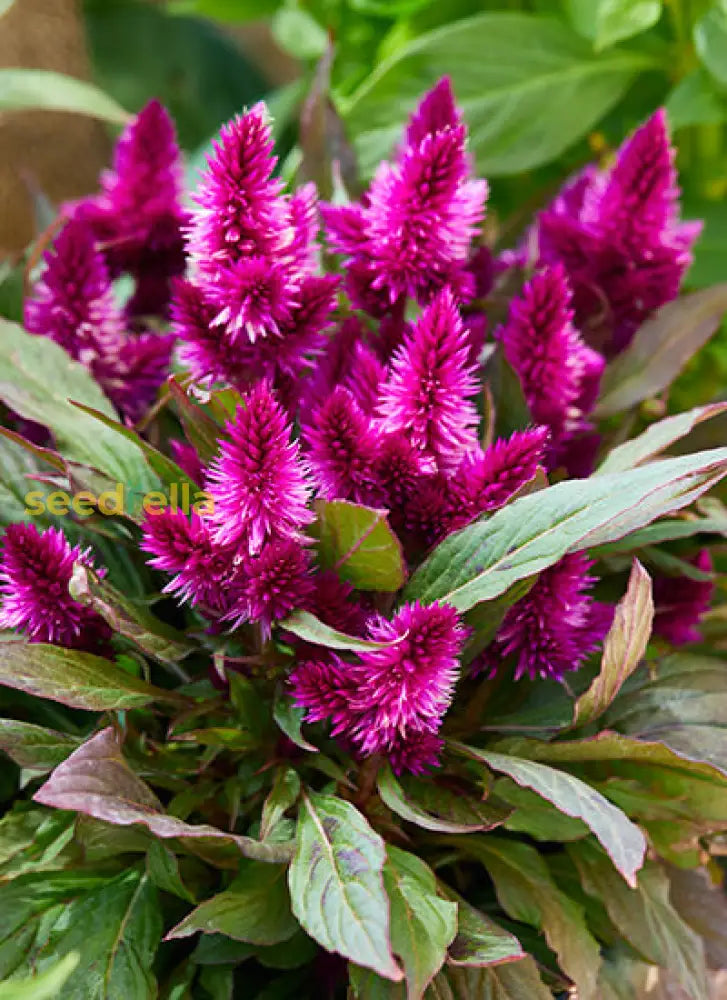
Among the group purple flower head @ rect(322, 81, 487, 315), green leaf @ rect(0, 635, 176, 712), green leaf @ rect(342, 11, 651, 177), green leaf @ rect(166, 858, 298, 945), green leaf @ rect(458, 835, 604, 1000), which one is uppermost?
green leaf @ rect(342, 11, 651, 177)

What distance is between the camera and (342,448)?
453 millimetres

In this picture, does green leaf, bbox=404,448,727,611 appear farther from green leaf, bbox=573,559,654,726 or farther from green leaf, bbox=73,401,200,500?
green leaf, bbox=73,401,200,500

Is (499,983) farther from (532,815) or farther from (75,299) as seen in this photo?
(75,299)

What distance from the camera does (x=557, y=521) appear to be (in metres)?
0.44

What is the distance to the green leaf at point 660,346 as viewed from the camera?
0.65m

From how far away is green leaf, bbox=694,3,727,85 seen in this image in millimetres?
786

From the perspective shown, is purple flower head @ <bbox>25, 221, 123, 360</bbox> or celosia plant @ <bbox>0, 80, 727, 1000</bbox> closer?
celosia plant @ <bbox>0, 80, 727, 1000</bbox>

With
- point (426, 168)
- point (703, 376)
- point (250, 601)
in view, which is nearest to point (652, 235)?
point (426, 168)

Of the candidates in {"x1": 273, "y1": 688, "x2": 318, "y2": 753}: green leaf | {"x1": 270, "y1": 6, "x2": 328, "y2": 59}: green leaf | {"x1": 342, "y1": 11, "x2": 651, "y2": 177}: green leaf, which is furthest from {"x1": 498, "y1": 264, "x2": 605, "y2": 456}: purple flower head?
{"x1": 270, "y1": 6, "x2": 328, "y2": 59}: green leaf

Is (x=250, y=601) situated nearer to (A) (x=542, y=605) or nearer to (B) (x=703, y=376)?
(A) (x=542, y=605)

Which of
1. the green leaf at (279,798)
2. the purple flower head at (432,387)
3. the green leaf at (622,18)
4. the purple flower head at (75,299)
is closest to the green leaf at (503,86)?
the green leaf at (622,18)

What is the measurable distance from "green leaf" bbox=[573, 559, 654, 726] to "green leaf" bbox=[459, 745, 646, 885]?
0.14 ft

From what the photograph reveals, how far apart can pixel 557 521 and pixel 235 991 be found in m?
0.32

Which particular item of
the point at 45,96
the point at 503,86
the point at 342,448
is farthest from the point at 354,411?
the point at 503,86
